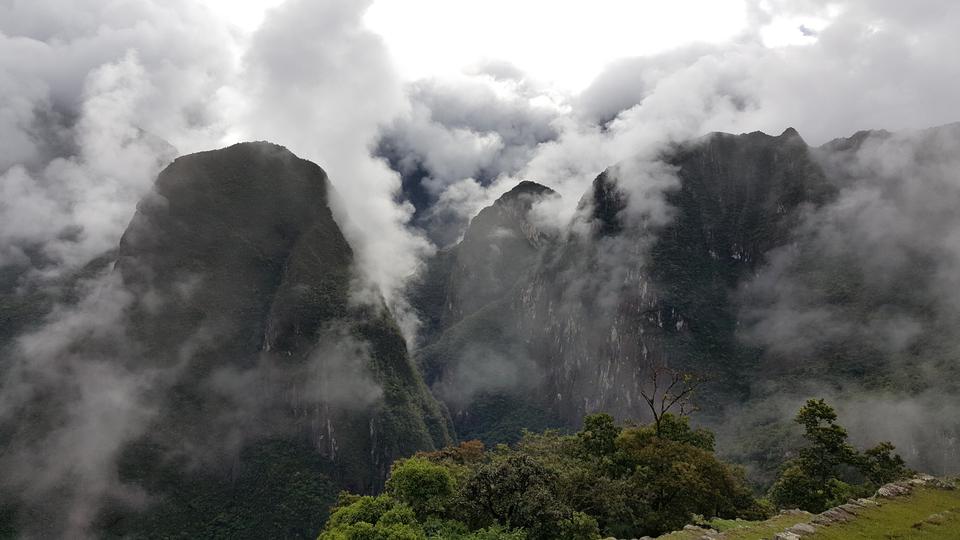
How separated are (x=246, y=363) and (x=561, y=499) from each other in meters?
98.7

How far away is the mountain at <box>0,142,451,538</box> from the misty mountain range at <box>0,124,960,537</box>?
0.42m

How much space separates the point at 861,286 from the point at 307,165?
126319 mm

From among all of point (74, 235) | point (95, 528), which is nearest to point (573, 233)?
point (95, 528)

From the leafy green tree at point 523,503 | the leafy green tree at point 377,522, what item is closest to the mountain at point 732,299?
the leafy green tree at point 523,503

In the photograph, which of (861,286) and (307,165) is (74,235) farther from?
(861,286)

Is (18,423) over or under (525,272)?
under

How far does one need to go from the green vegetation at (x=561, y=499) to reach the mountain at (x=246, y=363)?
7149 centimetres

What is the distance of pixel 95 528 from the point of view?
76750 millimetres

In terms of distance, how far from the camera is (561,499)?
78.9 feet

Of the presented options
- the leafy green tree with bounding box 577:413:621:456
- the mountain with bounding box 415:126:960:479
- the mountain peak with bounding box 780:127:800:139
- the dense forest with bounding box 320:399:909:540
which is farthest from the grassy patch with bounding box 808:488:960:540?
the mountain peak with bounding box 780:127:800:139

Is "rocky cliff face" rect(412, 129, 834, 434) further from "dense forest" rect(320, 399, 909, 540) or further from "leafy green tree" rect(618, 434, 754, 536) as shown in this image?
"leafy green tree" rect(618, 434, 754, 536)

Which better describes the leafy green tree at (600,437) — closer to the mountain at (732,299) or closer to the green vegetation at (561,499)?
the green vegetation at (561,499)

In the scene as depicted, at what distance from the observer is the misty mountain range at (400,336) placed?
84.2 meters

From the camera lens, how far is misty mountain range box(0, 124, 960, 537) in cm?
8419
